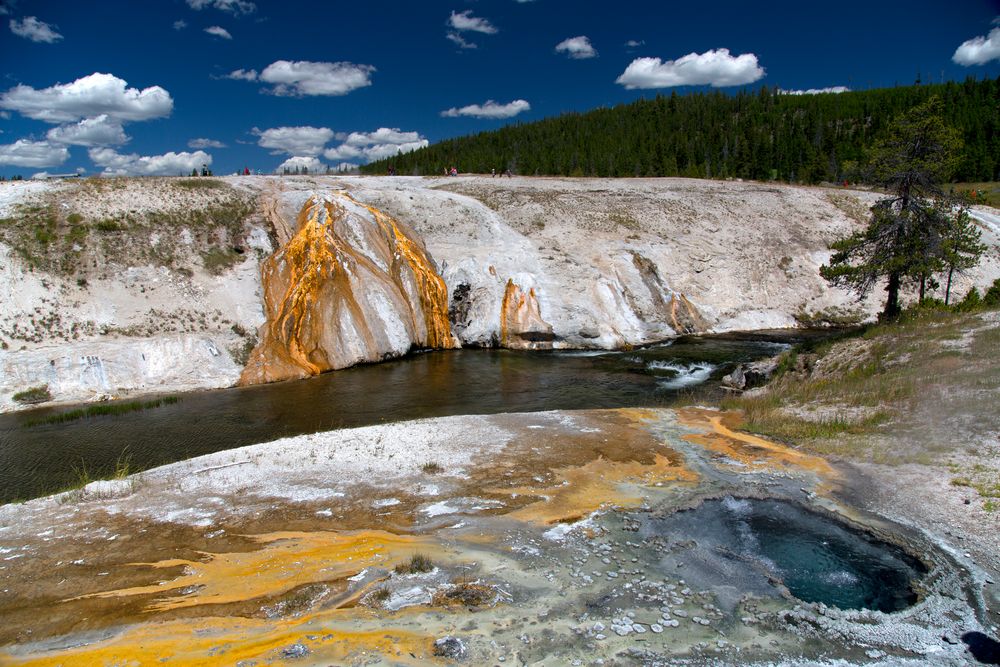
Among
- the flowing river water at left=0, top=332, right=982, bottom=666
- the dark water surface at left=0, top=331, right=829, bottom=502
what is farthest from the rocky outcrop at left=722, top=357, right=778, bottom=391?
the flowing river water at left=0, top=332, right=982, bottom=666

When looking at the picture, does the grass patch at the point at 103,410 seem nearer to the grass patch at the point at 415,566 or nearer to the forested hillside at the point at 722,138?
the grass patch at the point at 415,566

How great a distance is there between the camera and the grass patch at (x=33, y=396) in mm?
21688

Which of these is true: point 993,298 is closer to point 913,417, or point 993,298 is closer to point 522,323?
point 913,417

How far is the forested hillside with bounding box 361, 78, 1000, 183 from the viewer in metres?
93.0

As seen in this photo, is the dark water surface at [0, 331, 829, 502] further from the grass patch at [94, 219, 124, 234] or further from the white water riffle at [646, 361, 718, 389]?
the grass patch at [94, 219, 124, 234]

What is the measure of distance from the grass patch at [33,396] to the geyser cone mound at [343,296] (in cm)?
685

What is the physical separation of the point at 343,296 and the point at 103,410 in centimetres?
1124

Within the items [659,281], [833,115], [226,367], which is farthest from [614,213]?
[833,115]

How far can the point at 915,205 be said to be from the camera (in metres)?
21.3

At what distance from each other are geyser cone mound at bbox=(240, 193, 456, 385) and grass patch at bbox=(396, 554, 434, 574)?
1884cm

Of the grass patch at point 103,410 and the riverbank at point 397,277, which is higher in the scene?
the riverbank at point 397,277

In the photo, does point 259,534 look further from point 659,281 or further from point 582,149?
point 582,149

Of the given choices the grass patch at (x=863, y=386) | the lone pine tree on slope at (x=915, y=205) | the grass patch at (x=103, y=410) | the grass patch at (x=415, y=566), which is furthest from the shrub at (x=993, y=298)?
the grass patch at (x=103, y=410)

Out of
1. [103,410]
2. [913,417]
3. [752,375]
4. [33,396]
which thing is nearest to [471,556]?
[913,417]
